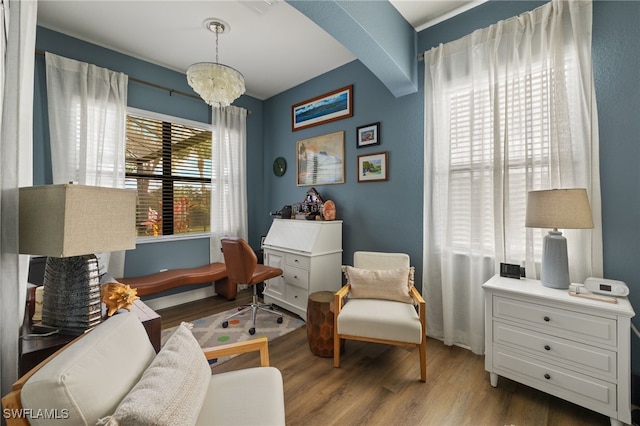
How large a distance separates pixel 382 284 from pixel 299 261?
105 centimetres

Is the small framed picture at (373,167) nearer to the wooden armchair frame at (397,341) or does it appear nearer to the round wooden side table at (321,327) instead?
the wooden armchair frame at (397,341)

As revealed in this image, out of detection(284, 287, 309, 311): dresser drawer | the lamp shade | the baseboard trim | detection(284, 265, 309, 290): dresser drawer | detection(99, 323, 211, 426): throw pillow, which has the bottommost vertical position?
the baseboard trim

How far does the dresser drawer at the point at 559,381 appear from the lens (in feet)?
4.91

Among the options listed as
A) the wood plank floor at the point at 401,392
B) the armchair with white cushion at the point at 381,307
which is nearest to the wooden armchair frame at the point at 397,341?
the armchair with white cushion at the point at 381,307

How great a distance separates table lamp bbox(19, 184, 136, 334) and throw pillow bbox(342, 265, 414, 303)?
1.68m

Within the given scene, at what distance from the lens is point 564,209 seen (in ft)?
5.42

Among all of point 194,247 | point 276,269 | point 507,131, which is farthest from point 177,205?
point 507,131

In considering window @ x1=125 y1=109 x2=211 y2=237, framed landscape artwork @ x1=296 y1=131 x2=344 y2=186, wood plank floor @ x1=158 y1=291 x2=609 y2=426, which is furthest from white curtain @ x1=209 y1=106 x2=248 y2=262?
wood plank floor @ x1=158 y1=291 x2=609 y2=426

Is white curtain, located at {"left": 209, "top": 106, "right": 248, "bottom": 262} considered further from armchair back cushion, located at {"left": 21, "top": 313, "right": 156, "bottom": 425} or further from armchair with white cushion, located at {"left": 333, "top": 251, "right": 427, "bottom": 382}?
armchair back cushion, located at {"left": 21, "top": 313, "right": 156, "bottom": 425}

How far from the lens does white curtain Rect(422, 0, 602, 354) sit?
1885 mm

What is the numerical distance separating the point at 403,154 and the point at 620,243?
1.72 m

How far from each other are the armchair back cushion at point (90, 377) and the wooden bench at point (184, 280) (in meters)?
2.05

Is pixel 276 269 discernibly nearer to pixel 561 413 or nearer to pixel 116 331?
pixel 116 331

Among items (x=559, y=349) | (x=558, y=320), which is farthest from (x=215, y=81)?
(x=559, y=349)
